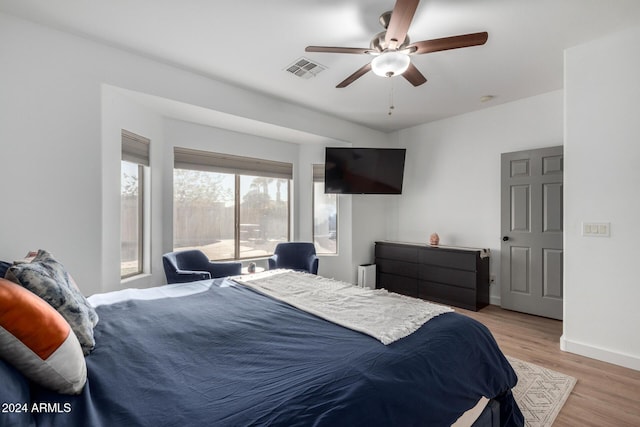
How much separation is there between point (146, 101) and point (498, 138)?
14.5ft

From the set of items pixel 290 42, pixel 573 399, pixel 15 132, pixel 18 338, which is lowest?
pixel 573 399

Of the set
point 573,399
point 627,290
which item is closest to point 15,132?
point 573,399

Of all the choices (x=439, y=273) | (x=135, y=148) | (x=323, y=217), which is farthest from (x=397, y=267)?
(x=135, y=148)

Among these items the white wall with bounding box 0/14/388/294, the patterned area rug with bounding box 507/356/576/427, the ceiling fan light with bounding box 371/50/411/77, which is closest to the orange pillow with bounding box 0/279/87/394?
the white wall with bounding box 0/14/388/294

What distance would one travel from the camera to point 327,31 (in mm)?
2342

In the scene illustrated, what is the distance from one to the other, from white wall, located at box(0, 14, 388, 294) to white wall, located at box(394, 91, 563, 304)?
135 inches

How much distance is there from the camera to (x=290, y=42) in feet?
8.23

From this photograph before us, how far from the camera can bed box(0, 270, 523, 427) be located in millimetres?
856

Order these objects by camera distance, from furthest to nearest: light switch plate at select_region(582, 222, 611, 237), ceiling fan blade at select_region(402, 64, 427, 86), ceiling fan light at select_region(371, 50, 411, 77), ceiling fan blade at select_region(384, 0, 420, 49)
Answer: light switch plate at select_region(582, 222, 611, 237)
ceiling fan blade at select_region(402, 64, 427, 86)
ceiling fan light at select_region(371, 50, 411, 77)
ceiling fan blade at select_region(384, 0, 420, 49)

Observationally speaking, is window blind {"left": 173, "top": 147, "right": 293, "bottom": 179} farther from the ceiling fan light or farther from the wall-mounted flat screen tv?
the ceiling fan light

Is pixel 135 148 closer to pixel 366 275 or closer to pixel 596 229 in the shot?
pixel 366 275

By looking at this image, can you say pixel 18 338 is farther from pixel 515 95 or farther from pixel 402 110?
pixel 515 95

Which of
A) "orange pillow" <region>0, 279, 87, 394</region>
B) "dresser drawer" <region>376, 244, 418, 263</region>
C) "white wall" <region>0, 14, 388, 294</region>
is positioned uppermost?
"white wall" <region>0, 14, 388, 294</region>

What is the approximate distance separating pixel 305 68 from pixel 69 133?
7.13ft
